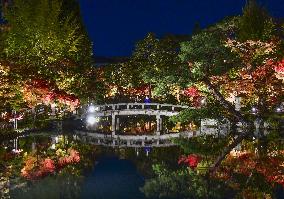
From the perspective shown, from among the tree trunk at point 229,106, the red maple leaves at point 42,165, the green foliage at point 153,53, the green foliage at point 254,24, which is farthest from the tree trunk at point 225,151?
the green foliage at point 153,53

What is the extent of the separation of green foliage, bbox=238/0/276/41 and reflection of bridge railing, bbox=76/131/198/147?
1066 cm

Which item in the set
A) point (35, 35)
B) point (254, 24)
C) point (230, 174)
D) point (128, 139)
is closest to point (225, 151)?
point (230, 174)

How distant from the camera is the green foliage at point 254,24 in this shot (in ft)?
113

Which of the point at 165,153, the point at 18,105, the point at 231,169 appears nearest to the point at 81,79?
the point at 18,105

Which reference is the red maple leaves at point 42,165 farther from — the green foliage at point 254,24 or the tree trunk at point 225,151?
the green foliage at point 254,24

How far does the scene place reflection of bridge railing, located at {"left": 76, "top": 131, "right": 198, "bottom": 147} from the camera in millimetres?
29984

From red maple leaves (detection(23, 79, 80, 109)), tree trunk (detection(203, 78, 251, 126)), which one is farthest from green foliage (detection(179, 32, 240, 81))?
red maple leaves (detection(23, 79, 80, 109))

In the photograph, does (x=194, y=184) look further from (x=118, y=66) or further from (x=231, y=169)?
(x=118, y=66)

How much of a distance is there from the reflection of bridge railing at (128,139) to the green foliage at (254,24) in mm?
10663

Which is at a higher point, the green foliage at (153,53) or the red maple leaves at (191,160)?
the green foliage at (153,53)

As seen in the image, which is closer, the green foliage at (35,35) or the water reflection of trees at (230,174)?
the water reflection of trees at (230,174)

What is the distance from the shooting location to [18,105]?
29641mm

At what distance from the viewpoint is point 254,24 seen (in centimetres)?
3469

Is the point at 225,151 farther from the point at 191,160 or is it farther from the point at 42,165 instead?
the point at 42,165
